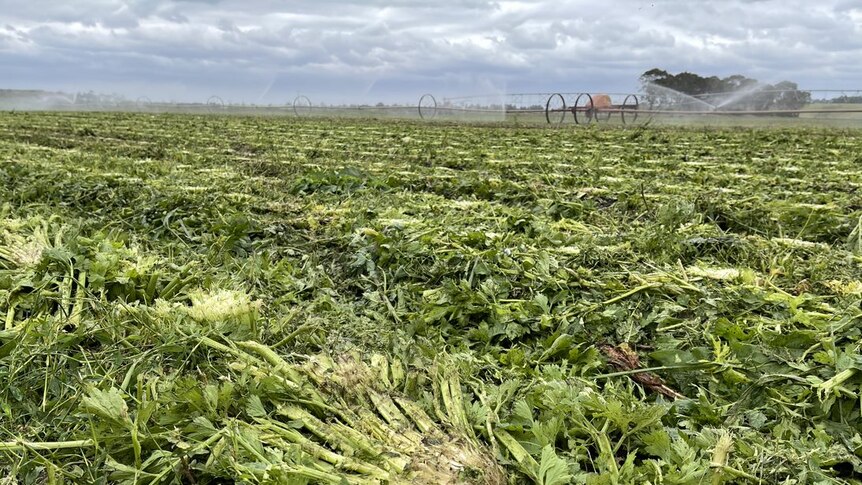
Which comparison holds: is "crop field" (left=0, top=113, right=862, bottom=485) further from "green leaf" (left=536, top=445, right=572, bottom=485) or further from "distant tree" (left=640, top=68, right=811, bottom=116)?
"distant tree" (left=640, top=68, right=811, bottom=116)

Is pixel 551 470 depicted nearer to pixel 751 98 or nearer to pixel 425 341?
pixel 425 341

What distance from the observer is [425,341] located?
2863 mm

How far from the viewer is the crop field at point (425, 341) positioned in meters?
1.90

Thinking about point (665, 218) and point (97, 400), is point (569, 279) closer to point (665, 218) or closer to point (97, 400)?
point (665, 218)

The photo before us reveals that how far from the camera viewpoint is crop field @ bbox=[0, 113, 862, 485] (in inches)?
74.7

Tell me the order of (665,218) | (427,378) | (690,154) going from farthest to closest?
(690,154), (665,218), (427,378)

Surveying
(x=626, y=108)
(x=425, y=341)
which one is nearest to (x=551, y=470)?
(x=425, y=341)

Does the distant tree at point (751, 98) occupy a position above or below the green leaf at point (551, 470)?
above

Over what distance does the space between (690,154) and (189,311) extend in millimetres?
10179

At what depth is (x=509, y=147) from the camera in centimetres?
1227

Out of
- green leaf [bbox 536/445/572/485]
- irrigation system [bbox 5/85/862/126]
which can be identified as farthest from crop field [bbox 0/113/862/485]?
irrigation system [bbox 5/85/862/126]

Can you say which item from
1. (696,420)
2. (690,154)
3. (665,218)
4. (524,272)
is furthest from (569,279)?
(690,154)

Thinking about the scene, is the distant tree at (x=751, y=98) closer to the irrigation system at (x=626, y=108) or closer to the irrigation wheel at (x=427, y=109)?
the irrigation system at (x=626, y=108)

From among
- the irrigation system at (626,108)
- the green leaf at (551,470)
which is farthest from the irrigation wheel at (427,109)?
the green leaf at (551,470)
